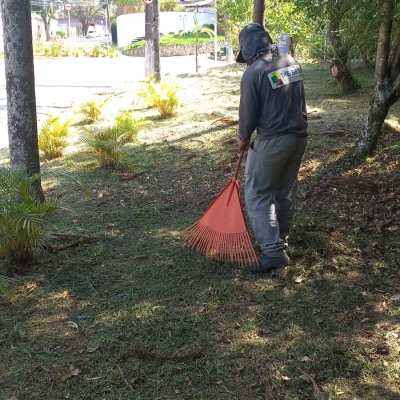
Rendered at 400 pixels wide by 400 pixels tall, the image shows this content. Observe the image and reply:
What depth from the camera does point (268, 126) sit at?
372 cm

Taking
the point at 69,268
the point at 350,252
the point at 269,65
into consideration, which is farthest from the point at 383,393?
the point at 69,268

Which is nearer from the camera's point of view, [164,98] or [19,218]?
[19,218]

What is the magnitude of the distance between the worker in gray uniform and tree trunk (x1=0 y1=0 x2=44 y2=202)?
203cm

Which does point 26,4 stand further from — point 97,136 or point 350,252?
point 350,252

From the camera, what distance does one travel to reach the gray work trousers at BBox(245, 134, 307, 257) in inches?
147

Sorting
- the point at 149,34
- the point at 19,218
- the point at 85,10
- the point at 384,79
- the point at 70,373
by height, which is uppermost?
the point at 85,10

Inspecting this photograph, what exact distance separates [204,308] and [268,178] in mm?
1041

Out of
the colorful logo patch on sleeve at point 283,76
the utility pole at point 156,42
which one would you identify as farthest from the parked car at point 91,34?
the colorful logo patch on sleeve at point 283,76

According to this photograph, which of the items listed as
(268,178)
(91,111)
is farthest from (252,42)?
(91,111)

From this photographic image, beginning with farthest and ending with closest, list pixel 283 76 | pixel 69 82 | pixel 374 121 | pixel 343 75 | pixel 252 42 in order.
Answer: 1. pixel 69 82
2. pixel 343 75
3. pixel 374 121
4. pixel 252 42
5. pixel 283 76

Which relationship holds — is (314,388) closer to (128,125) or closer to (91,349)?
(91,349)

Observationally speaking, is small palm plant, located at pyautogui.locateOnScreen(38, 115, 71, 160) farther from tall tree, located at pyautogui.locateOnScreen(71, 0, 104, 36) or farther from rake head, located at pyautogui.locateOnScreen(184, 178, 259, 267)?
tall tree, located at pyautogui.locateOnScreen(71, 0, 104, 36)

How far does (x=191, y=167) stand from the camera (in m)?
7.06

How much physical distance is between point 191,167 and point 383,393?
15.6ft
